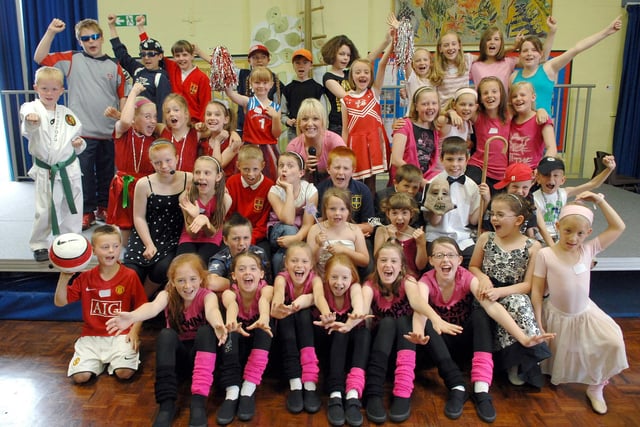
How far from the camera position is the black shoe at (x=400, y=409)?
2.18 metres

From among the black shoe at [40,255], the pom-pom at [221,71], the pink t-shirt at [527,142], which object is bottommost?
the black shoe at [40,255]

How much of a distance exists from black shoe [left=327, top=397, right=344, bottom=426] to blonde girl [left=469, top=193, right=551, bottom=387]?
83cm

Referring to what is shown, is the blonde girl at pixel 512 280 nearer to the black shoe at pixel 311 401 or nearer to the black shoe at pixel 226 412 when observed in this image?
the black shoe at pixel 311 401

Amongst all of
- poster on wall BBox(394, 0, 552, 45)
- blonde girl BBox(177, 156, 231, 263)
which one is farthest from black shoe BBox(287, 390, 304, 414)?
poster on wall BBox(394, 0, 552, 45)

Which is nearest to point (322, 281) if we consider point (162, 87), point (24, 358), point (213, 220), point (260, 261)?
point (260, 261)

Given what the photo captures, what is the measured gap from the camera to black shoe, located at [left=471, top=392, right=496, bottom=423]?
219 cm

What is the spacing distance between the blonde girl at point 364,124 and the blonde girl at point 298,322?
1.06 meters

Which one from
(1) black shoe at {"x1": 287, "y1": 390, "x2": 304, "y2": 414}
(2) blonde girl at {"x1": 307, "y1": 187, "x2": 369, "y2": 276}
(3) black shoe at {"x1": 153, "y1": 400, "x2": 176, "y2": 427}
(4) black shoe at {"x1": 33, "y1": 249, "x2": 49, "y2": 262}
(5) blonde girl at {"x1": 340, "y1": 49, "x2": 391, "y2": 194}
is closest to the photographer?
(3) black shoe at {"x1": 153, "y1": 400, "x2": 176, "y2": 427}

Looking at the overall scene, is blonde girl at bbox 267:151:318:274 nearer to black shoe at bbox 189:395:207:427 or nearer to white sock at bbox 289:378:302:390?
white sock at bbox 289:378:302:390

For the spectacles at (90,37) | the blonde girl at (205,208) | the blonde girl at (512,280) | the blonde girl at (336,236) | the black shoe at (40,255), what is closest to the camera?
the blonde girl at (512,280)

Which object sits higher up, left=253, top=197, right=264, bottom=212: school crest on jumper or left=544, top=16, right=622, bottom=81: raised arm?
left=544, top=16, right=622, bottom=81: raised arm

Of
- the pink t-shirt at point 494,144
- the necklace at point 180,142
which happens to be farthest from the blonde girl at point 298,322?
the pink t-shirt at point 494,144

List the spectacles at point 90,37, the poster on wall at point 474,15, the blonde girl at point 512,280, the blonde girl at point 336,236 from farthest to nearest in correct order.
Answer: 1. the poster on wall at point 474,15
2. the spectacles at point 90,37
3. the blonde girl at point 336,236
4. the blonde girl at point 512,280

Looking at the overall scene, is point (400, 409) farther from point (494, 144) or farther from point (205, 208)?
point (494, 144)
